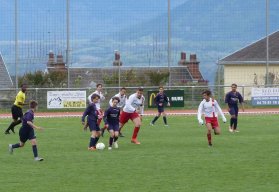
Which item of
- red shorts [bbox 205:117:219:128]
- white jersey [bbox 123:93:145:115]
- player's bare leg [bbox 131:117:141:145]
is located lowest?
player's bare leg [bbox 131:117:141:145]

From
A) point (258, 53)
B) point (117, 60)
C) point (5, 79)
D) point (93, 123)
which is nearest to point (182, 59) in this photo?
point (117, 60)

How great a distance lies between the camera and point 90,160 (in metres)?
18.6

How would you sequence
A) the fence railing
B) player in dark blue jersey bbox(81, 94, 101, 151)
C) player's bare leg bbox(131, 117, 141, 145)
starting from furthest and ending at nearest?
1. the fence railing
2. player's bare leg bbox(131, 117, 141, 145)
3. player in dark blue jersey bbox(81, 94, 101, 151)

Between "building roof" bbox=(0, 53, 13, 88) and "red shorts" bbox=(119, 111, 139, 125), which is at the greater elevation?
"building roof" bbox=(0, 53, 13, 88)

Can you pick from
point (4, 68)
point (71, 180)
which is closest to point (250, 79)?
point (4, 68)

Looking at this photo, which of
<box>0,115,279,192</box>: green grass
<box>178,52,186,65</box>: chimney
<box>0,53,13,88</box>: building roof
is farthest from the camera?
<box>178,52,186,65</box>: chimney

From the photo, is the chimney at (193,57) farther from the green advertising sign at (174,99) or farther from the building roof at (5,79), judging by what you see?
the building roof at (5,79)

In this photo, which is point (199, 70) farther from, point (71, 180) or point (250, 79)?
point (71, 180)

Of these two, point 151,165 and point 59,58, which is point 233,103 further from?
point 59,58

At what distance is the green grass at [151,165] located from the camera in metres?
14.3

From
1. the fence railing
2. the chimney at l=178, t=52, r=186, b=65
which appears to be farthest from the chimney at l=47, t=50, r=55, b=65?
the chimney at l=178, t=52, r=186, b=65

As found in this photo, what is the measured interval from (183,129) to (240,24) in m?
23.5

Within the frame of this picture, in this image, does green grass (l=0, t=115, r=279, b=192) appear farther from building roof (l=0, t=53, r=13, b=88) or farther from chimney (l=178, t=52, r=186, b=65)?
chimney (l=178, t=52, r=186, b=65)

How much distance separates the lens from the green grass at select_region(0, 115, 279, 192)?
14273 mm
